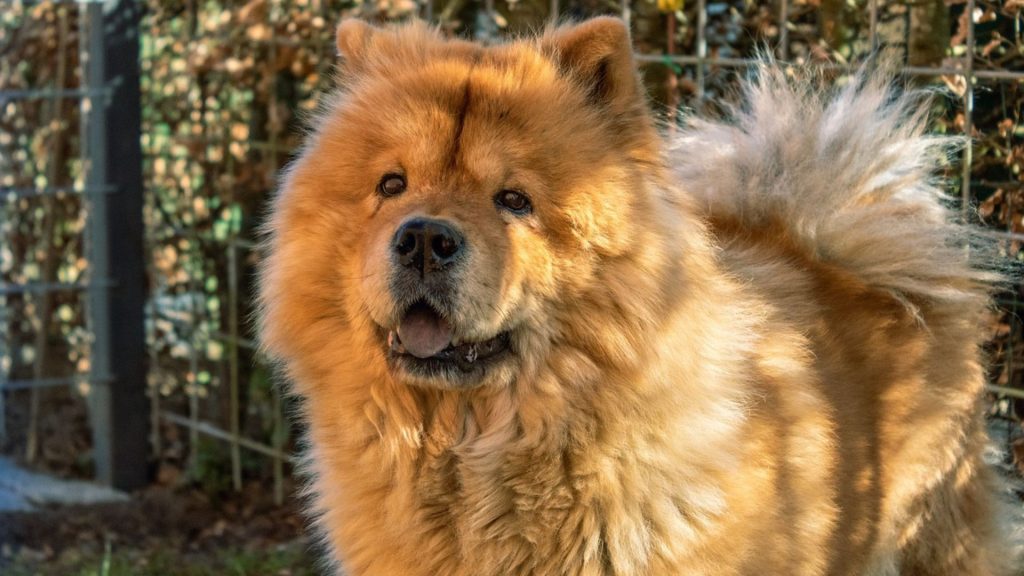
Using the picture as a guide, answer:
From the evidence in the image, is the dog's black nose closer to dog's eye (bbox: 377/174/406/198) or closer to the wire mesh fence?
dog's eye (bbox: 377/174/406/198)

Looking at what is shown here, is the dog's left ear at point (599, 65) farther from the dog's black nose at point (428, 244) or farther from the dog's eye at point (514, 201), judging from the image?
the dog's black nose at point (428, 244)

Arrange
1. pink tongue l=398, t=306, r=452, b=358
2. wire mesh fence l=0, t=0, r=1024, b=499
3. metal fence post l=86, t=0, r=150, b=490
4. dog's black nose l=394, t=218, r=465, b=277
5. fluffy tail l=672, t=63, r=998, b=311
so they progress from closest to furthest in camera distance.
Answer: dog's black nose l=394, t=218, r=465, b=277, pink tongue l=398, t=306, r=452, b=358, fluffy tail l=672, t=63, r=998, b=311, wire mesh fence l=0, t=0, r=1024, b=499, metal fence post l=86, t=0, r=150, b=490

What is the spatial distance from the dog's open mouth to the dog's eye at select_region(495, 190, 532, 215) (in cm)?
30

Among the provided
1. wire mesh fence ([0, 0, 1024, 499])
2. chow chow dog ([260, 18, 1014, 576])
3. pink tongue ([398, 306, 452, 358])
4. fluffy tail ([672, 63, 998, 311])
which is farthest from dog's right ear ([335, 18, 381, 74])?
wire mesh fence ([0, 0, 1024, 499])

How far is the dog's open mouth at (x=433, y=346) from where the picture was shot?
3.04 metres

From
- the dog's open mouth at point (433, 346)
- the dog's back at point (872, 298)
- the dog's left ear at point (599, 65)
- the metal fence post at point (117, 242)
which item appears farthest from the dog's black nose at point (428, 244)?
the metal fence post at point (117, 242)

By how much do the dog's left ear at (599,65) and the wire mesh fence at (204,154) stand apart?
153 cm

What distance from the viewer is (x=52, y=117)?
712 cm

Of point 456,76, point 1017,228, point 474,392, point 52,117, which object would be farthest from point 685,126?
point 52,117

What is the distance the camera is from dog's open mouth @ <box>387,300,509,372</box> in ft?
9.96

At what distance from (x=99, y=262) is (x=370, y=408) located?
12.7 feet

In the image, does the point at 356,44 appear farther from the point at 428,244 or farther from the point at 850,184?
the point at 850,184

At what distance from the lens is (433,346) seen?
304cm

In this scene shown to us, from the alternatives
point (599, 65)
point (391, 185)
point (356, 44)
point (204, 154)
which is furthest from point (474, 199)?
point (204, 154)
